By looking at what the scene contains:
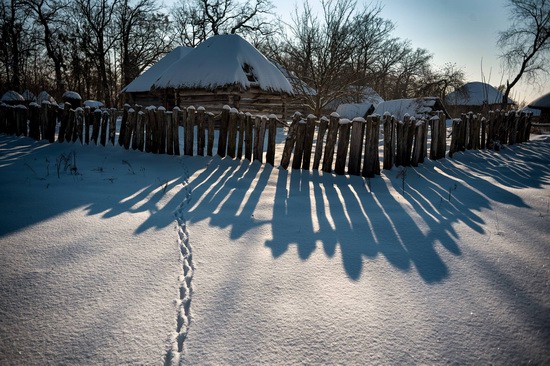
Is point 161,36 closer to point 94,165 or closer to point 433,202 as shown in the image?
point 94,165

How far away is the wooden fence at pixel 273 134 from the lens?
4547 mm

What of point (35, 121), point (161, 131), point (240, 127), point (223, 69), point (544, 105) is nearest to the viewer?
point (240, 127)

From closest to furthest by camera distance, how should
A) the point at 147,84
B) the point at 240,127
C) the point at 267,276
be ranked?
the point at 267,276
the point at 240,127
the point at 147,84

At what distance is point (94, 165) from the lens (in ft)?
16.2

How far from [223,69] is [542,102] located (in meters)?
36.8

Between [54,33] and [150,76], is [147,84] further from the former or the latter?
[54,33]

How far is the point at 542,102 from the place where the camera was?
30344 millimetres

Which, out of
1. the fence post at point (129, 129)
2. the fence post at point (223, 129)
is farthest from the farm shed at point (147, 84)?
the fence post at point (223, 129)

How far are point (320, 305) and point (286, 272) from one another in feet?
1.24

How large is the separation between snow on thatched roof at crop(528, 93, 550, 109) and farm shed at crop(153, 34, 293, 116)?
33.6 m

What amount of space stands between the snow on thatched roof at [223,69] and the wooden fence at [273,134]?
4685 millimetres

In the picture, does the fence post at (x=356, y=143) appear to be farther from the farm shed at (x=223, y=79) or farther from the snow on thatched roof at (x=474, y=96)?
the snow on thatched roof at (x=474, y=96)

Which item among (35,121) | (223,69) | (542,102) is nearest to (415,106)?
(223,69)

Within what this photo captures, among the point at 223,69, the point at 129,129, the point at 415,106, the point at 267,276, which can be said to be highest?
the point at 415,106
